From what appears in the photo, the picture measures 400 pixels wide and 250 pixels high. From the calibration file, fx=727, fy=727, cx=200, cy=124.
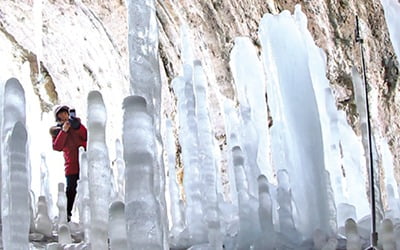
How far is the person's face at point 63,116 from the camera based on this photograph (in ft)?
16.0

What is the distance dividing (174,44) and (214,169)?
496 cm

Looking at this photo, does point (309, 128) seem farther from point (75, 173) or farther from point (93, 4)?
point (93, 4)

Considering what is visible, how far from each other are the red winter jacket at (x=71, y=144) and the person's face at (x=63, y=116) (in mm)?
80

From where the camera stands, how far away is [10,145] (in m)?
2.02

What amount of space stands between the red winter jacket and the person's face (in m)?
→ 0.08

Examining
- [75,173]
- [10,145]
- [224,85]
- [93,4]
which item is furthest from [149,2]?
[93,4]

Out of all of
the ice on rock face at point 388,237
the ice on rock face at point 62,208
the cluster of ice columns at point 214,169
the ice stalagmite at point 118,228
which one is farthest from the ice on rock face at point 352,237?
the ice on rock face at point 62,208

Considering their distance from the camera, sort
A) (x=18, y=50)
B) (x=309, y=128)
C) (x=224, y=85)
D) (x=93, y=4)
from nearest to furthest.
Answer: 1. (x=309, y=128)
2. (x=224, y=85)
3. (x=93, y=4)
4. (x=18, y=50)

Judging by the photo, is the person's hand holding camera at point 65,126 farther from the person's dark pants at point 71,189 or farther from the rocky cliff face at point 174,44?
the rocky cliff face at point 174,44

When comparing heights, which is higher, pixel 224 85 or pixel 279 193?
pixel 224 85

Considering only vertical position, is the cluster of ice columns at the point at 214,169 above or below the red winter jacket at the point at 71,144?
below

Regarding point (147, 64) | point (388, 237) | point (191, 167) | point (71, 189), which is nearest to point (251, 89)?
point (191, 167)

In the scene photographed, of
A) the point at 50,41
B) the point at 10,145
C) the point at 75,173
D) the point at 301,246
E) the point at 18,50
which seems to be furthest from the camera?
the point at 18,50

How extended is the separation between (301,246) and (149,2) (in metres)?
1.34
